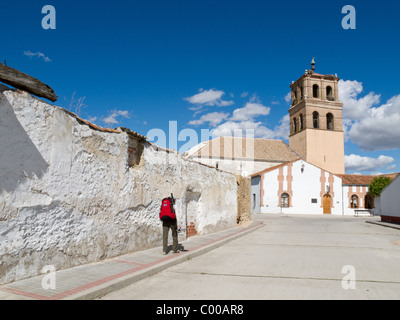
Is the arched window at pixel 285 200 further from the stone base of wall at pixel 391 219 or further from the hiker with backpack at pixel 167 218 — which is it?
the hiker with backpack at pixel 167 218

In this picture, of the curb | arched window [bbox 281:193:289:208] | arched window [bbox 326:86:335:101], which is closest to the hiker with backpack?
the curb

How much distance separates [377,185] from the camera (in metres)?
37.2

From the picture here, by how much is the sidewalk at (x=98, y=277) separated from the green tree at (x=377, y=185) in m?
34.7

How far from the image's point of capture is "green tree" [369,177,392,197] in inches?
→ 1438

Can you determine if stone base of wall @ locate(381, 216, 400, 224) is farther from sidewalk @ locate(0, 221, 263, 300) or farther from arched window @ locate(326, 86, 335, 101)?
arched window @ locate(326, 86, 335, 101)

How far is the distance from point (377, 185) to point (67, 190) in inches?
1516

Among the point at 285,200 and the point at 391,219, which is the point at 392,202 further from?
the point at 285,200

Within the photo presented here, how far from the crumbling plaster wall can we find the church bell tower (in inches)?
1673

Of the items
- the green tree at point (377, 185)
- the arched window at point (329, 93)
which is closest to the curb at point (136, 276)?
the green tree at point (377, 185)

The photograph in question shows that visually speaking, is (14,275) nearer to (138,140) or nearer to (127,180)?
(127,180)

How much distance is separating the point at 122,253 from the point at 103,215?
1163 mm

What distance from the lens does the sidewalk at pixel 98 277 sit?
4.52 metres

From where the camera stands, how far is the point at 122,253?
7.59 metres

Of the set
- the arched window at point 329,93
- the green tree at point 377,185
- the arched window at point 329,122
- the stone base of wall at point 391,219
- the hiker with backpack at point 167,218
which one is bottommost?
the stone base of wall at point 391,219
